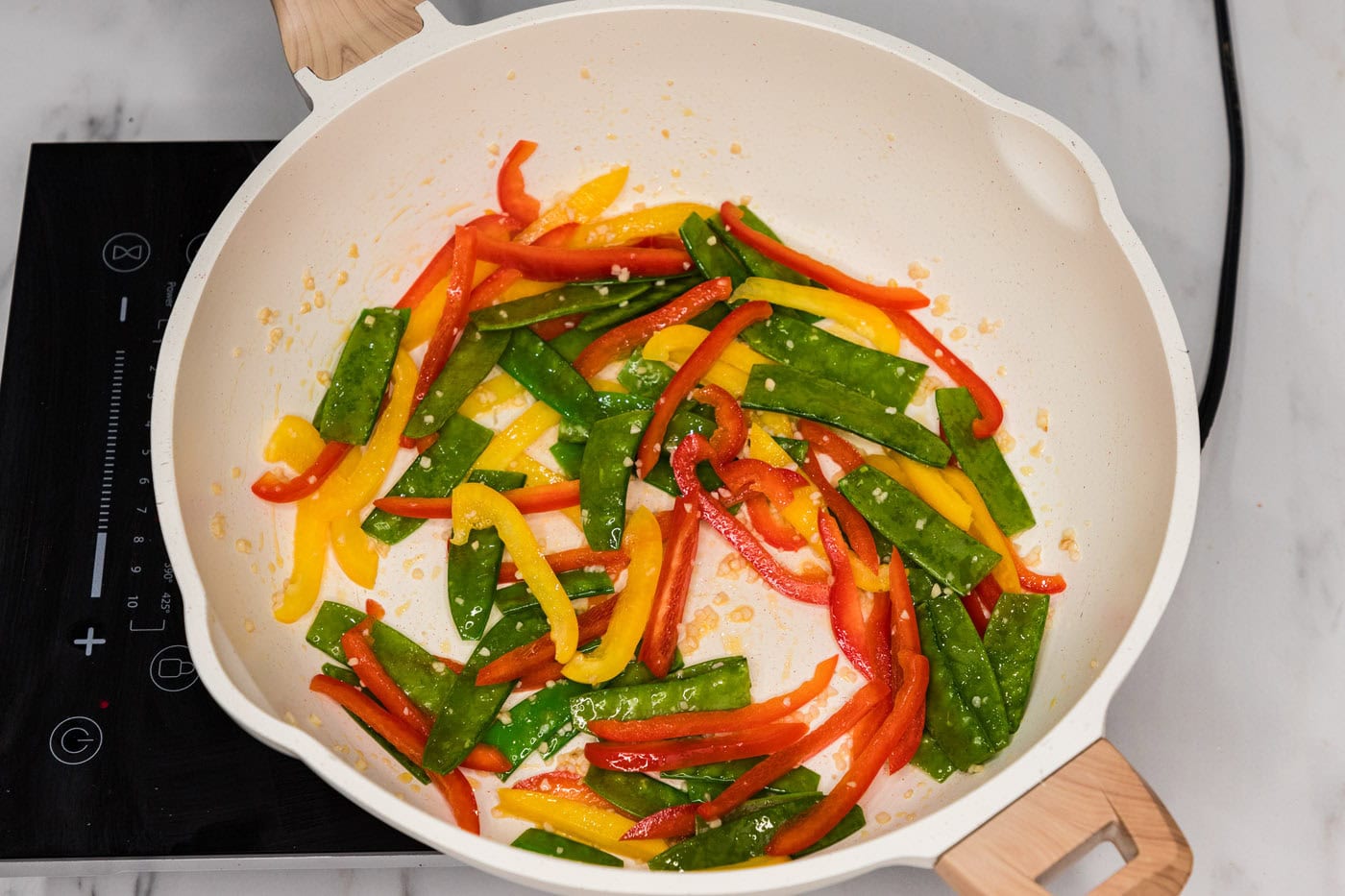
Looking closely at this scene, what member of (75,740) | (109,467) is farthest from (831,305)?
(75,740)

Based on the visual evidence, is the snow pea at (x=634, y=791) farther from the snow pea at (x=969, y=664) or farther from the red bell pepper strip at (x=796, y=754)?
the snow pea at (x=969, y=664)

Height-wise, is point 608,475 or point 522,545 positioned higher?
point 608,475

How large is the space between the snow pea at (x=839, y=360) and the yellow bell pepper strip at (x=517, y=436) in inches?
15.9

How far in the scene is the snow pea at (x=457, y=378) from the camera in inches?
80.6

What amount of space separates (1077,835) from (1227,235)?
137 cm

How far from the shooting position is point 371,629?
1.91 meters

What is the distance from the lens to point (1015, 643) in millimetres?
1861

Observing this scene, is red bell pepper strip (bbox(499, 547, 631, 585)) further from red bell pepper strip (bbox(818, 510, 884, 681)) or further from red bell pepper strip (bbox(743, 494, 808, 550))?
red bell pepper strip (bbox(818, 510, 884, 681))

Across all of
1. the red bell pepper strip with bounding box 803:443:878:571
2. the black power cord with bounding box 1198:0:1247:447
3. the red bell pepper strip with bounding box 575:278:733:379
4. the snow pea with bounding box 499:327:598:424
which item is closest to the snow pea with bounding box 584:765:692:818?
the red bell pepper strip with bounding box 803:443:878:571

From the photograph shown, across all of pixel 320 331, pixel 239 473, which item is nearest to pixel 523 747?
pixel 239 473

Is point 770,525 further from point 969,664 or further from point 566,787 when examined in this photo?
point 566,787

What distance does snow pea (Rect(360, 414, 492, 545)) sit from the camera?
79.3 inches

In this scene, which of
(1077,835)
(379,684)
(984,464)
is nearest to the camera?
(1077,835)

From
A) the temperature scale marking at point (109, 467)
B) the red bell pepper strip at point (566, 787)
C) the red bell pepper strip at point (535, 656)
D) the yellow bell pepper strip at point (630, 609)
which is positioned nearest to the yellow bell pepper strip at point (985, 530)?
the yellow bell pepper strip at point (630, 609)
